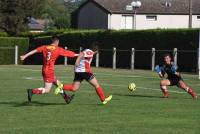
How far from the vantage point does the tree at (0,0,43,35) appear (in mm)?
68000

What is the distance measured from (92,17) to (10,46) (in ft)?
62.8

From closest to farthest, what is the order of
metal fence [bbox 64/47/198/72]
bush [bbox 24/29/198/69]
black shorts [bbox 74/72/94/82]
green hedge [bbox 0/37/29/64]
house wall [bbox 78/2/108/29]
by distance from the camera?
1. black shorts [bbox 74/72/94/82]
2. metal fence [bbox 64/47/198/72]
3. bush [bbox 24/29/198/69]
4. green hedge [bbox 0/37/29/64]
5. house wall [bbox 78/2/108/29]

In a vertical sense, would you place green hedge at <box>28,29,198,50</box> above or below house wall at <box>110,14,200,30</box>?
below

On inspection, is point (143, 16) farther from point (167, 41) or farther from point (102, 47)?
point (167, 41)

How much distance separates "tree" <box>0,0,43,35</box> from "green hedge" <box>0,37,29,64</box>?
38.1ft

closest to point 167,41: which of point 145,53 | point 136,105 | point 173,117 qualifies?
point 145,53

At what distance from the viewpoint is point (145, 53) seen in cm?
4450

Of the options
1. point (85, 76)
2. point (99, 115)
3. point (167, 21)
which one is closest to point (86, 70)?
point (85, 76)

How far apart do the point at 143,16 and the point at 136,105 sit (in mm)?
55526

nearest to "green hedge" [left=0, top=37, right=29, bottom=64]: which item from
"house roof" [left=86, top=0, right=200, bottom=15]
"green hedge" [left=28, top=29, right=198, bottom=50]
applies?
"green hedge" [left=28, top=29, right=198, bottom=50]

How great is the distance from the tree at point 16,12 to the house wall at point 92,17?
6262 mm

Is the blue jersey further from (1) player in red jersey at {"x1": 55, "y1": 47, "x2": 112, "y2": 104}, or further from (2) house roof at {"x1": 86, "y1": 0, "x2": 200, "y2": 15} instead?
(2) house roof at {"x1": 86, "y1": 0, "x2": 200, "y2": 15}

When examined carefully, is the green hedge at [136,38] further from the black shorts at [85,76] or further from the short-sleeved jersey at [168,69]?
the black shorts at [85,76]

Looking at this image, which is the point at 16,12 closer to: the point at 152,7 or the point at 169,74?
the point at 152,7
